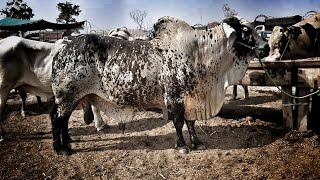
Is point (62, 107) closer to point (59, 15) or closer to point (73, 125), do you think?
point (73, 125)

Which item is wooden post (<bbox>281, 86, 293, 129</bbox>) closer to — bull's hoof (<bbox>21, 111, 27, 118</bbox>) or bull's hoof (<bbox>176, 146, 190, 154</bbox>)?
bull's hoof (<bbox>176, 146, 190, 154</bbox>)

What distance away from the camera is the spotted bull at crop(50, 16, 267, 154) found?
4.47 m

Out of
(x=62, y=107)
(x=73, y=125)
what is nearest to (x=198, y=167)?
(x=62, y=107)

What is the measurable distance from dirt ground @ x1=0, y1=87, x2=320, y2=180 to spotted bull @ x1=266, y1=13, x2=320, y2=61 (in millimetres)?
1200

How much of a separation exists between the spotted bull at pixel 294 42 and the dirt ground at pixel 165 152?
1200mm

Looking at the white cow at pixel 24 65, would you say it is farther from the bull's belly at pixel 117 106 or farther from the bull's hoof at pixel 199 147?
the bull's hoof at pixel 199 147

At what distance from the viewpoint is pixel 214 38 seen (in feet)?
15.0

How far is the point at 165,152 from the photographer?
462cm

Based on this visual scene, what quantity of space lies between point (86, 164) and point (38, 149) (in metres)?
1.17

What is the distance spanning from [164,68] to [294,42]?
308 cm

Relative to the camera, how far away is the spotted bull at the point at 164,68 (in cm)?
447

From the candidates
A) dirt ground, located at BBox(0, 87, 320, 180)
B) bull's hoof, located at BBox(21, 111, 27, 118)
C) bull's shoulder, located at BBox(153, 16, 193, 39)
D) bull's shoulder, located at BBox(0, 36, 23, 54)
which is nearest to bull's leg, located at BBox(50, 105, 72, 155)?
dirt ground, located at BBox(0, 87, 320, 180)

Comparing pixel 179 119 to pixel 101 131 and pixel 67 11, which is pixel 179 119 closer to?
pixel 101 131

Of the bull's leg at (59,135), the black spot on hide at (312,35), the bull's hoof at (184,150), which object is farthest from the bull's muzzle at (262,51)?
the bull's leg at (59,135)
